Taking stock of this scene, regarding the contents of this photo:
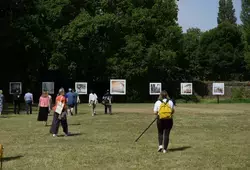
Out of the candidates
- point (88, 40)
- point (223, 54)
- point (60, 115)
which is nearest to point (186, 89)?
point (88, 40)

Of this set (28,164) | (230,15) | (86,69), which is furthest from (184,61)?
(28,164)

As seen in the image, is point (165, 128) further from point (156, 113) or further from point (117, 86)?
point (117, 86)

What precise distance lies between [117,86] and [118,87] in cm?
17

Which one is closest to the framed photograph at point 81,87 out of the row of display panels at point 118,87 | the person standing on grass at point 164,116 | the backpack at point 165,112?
the row of display panels at point 118,87

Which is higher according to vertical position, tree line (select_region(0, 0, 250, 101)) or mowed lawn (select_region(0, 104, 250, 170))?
tree line (select_region(0, 0, 250, 101))

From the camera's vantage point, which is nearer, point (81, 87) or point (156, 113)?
point (156, 113)

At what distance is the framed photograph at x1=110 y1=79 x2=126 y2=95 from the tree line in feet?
4.08

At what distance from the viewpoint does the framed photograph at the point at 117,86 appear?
54.1 meters

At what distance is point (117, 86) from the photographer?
2136 inches

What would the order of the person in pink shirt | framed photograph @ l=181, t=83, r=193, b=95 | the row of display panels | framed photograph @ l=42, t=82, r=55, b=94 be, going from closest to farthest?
the person in pink shirt → the row of display panels → framed photograph @ l=42, t=82, r=55, b=94 → framed photograph @ l=181, t=83, r=193, b=95

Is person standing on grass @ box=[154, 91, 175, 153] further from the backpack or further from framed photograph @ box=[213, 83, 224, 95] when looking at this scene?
framed photograph @ box=[213, 83, 224, 95]

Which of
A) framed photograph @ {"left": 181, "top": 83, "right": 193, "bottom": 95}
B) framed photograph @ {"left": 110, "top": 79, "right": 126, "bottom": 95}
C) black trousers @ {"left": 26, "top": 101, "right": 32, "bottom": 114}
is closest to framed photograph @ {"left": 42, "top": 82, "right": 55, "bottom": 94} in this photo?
framed photograph @ {"left": 110, "top": 79, "right": 126, "bottom": 95}

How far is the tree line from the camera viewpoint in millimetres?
51781

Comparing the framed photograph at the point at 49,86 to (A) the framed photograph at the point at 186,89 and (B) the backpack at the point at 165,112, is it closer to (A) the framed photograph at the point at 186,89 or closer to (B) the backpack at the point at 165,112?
(A) the framed photograph at the point at 186,89
